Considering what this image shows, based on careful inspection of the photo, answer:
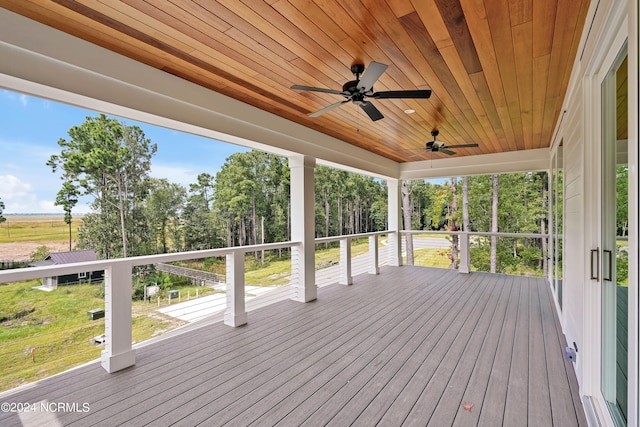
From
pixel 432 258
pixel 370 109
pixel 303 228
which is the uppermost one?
pixel 370 109

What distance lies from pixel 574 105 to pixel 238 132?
10.9 ft

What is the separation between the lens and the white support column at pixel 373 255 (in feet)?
21.1

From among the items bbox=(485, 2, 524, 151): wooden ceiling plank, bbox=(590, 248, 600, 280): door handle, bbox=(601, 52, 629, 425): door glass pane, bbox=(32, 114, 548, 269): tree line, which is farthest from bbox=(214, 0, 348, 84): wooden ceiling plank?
bbox=(32, 114, 548, 269): tree line

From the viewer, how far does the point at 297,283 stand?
450 cm

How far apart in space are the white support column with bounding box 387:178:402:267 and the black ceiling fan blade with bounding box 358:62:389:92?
5146mm

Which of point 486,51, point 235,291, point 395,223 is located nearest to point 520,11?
point 486,51

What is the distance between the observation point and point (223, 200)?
13.5m

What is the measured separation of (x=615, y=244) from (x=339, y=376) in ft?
6.60

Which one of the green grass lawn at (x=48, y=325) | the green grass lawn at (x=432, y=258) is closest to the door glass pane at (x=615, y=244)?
the green grass lawn at (x=48, y=325)

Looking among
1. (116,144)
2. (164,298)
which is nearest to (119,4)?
(164,298)

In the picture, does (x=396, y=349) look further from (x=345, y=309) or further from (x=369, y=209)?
(x=369, y=209)

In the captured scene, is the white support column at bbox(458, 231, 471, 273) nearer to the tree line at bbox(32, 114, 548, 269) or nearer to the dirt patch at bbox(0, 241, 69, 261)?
the tree line at bbox(32, 114, 548, 269)

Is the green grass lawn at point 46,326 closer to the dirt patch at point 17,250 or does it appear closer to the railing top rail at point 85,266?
the railing top rail at point 85,266

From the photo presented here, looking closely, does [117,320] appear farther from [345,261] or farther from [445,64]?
[345,261]
